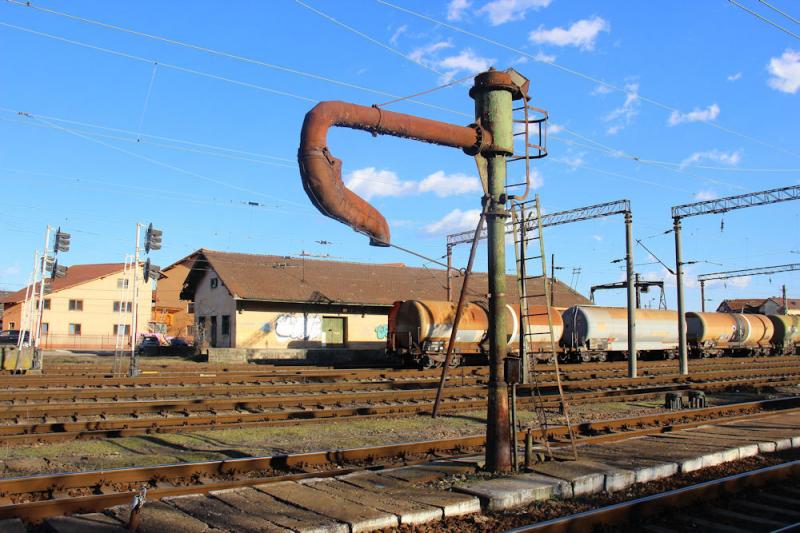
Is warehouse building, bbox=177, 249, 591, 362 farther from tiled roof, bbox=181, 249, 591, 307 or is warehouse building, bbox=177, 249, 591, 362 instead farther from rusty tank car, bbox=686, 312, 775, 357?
rusty tank car, bbox=686, 312, 775, 357

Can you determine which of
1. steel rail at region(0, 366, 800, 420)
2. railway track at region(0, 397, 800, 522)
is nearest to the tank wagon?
steel rail at region(0, 366, 800, 420)

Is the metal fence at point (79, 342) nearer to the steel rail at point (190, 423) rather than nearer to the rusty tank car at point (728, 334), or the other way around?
the rusty tank car at point (728, 334)

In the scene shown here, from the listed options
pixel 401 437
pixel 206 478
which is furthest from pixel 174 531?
pixel 401 437

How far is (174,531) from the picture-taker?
5.61 meters

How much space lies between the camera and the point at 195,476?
830 cm

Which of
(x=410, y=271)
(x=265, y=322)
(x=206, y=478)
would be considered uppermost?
(x=410, y=271)

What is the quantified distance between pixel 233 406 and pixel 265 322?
81.6ft

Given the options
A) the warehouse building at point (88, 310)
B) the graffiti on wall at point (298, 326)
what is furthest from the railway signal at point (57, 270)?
the warehouse building at point (88, 310)

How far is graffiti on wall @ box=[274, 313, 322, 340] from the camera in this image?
3994 centimetres

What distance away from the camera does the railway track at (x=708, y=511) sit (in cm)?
621

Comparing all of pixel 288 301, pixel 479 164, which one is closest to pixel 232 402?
pixel 479 164

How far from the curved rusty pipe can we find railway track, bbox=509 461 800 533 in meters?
3.53

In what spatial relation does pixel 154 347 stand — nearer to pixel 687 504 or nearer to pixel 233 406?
pixel 233 406

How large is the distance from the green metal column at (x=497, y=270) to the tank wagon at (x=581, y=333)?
41.2 feet
